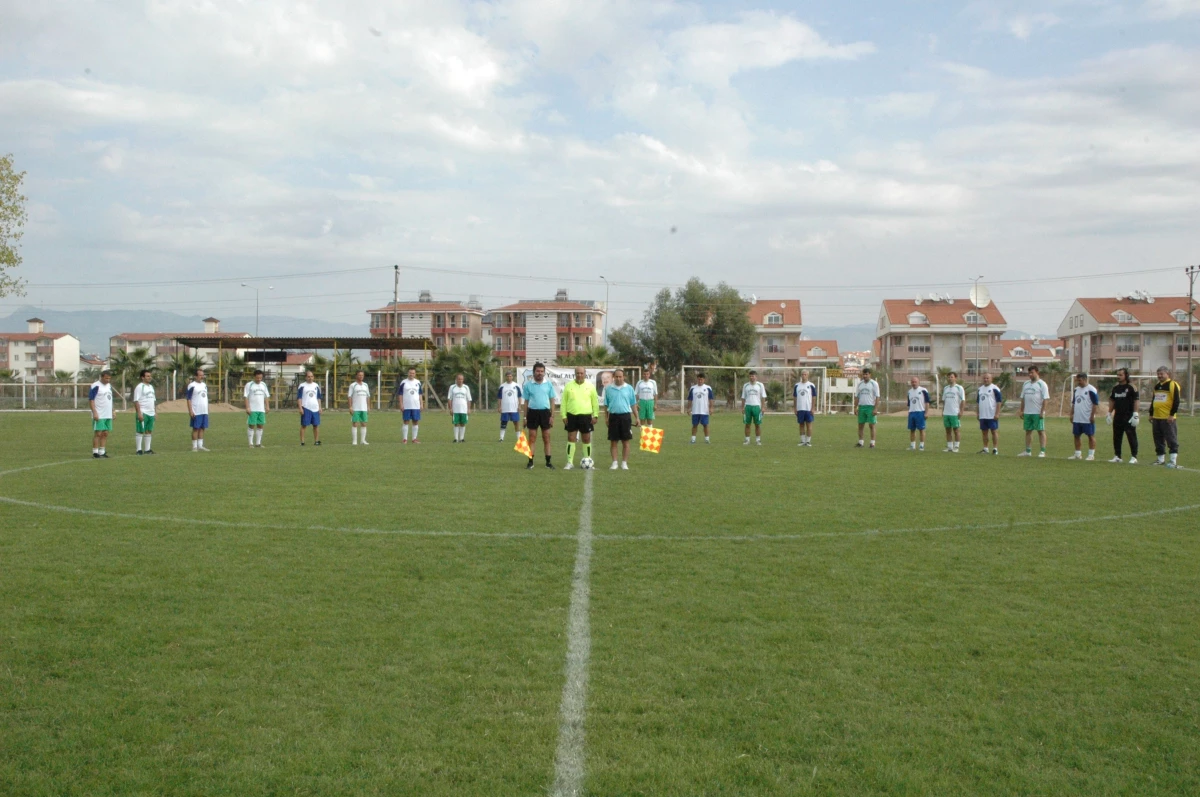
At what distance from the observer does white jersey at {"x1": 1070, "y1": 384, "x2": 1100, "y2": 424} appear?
19.5 meters

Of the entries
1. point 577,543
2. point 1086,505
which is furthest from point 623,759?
point 1086,505

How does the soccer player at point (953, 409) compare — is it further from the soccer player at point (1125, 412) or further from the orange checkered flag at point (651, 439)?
the orange checkered flag at point (651, 439)

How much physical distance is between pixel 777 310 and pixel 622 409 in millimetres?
86603

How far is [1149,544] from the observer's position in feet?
31.0

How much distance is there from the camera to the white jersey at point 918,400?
22.8 m

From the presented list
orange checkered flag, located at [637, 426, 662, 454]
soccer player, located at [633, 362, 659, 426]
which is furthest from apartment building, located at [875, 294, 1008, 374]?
orange checkered flag, located at [637, 426, 662, 454]

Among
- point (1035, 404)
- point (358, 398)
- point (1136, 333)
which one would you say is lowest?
point (1035, 404)

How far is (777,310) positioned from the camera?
101 metres

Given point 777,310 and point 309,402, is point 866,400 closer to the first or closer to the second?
point 309,402

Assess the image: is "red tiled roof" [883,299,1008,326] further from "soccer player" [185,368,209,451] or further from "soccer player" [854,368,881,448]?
"soccer player" [185,368,209,451]

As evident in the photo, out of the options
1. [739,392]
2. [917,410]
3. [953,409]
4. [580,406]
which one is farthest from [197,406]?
[739,392]

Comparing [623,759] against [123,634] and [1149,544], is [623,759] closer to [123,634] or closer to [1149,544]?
[123,634]

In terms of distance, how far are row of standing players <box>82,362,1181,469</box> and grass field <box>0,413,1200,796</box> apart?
437cm

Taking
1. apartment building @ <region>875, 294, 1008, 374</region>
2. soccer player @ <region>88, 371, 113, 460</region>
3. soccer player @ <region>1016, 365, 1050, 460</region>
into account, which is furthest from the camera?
apartment building @ <region>875, 294, 1008, 374</region>
